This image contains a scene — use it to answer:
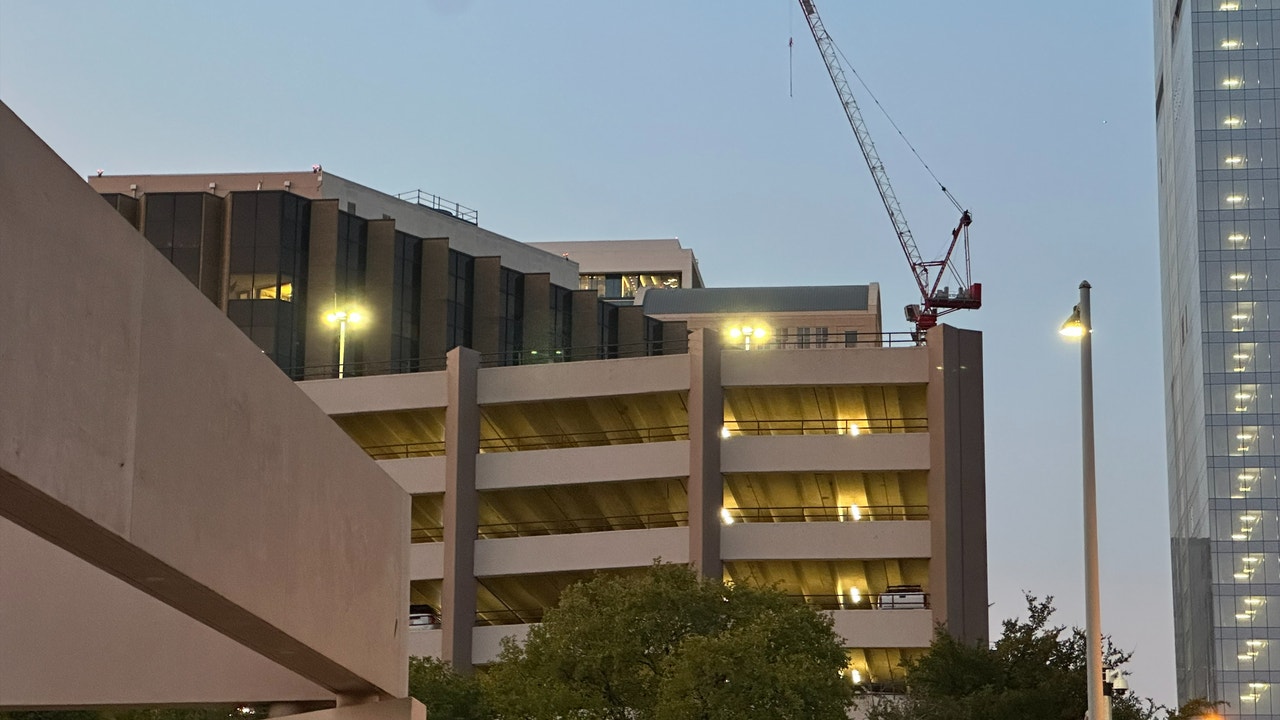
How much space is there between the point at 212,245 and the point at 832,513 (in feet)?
117

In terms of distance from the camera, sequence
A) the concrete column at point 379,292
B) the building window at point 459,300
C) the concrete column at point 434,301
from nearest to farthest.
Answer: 1. the concrete column at point 379,292
2. the concrete column at point 434,301
3. the building window at point 459,300

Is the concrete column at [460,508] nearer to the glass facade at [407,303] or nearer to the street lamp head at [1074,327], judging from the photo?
the glass facade at [407,303]

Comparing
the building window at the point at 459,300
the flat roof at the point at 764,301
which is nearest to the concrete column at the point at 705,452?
the building window at the point at 459,300

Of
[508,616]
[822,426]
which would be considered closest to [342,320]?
[508,616]

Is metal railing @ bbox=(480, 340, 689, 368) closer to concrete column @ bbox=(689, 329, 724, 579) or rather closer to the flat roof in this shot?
concrete column @ bbox=(689, 329, 724, 579)

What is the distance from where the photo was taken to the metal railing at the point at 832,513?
78.9m

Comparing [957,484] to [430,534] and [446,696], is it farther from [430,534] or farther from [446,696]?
[446,696]

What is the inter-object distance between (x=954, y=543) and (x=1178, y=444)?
122 meters

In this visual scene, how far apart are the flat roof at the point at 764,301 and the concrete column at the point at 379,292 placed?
4192 centimetres

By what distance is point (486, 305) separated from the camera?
98.9 metres

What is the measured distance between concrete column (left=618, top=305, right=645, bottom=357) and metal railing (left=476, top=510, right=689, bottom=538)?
2527 centimetres

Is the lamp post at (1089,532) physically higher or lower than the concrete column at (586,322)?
lower

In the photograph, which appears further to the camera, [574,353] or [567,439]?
[574,353]

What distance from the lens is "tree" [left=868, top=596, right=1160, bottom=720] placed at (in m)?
48.0
